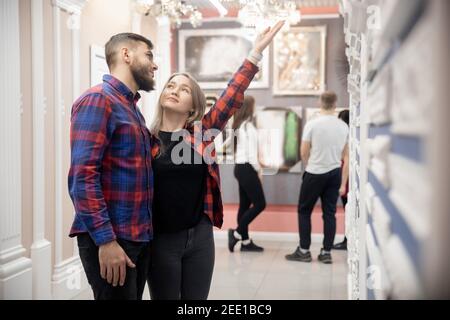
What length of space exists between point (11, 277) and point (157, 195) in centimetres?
148

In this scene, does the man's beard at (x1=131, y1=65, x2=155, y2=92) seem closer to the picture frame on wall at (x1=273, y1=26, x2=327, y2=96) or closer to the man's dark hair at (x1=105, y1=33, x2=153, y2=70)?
the man's dark hair at (x1=105, y1=33, x2=153, y2=70)

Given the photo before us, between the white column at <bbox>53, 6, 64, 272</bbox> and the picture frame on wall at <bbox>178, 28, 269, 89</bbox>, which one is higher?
the picture frame on wall at <bbox>178, 28, 269, 89</bbox>

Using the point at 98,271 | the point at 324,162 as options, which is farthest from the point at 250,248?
the point at 98,271

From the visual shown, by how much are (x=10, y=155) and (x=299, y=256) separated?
2.74 metres

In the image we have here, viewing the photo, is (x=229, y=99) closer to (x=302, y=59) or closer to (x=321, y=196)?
(x=321, y=196)

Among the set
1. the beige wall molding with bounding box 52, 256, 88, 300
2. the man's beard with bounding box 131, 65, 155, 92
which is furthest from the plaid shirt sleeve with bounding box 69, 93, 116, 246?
the beige wall molding with bounding box 52, 256, 88, 300

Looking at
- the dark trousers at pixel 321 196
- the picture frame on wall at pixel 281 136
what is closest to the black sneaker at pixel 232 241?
the dark trousers at pixel 321 196

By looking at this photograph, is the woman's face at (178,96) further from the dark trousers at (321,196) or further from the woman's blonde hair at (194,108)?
the dark trousers at (321,196)

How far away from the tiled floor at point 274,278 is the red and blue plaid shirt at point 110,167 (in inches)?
78.7

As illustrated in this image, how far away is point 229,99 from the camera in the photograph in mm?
1909

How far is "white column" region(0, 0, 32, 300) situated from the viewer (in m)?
2.66

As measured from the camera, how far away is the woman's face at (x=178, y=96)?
1849mm
